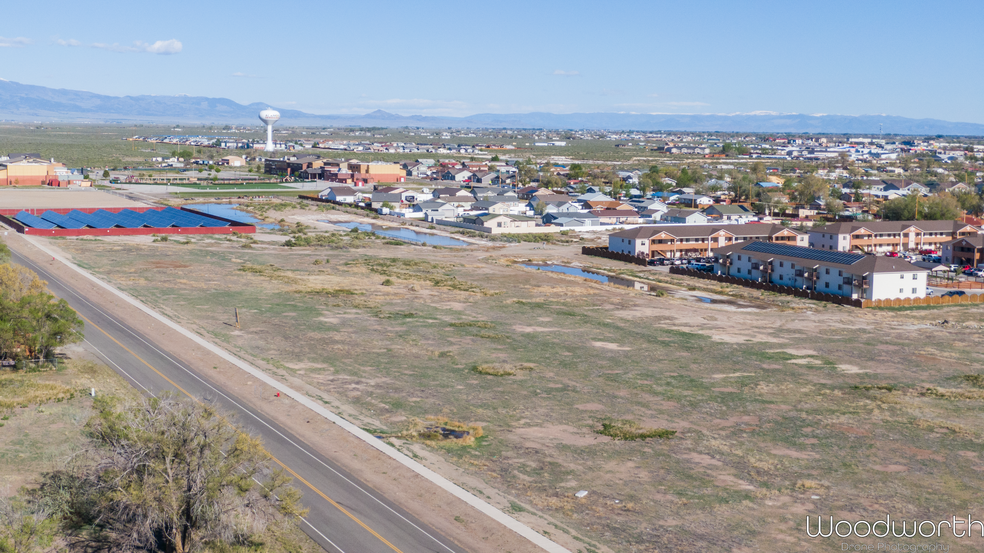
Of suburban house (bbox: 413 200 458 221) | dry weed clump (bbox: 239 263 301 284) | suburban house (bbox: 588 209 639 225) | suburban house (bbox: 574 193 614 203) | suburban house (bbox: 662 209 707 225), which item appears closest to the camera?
dry weed clump (bbox: 239 263 301 284)

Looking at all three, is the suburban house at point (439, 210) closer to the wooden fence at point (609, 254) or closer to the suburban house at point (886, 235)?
the wooden fence at point (609, 254)

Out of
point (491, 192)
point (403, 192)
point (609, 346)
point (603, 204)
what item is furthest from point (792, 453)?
point (403, 192)

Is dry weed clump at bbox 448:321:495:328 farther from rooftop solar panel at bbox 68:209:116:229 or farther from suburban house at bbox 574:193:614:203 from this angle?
suburban house at bbox 574:193:614:203

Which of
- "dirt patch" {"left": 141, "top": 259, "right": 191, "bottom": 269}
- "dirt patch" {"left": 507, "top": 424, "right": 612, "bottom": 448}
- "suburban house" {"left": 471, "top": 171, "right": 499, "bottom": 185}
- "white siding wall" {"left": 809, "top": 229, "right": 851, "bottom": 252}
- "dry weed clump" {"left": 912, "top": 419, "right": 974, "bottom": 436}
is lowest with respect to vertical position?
"dirt patch" {"left": 507, "top": 424, "right": 612, "bottom": 448}

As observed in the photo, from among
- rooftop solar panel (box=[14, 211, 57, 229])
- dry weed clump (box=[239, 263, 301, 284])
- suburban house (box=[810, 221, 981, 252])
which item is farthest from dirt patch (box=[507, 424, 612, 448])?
rooftop solar panel (box=[14, 211, 57, 229])

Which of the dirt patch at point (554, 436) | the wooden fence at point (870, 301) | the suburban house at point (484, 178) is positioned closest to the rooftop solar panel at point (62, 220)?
the wooden fence at point (870, 301)
